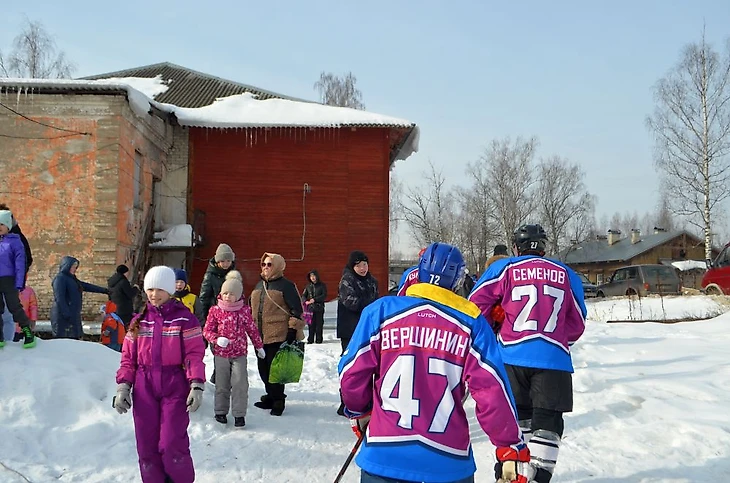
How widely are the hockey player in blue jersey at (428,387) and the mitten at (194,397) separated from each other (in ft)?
4.54

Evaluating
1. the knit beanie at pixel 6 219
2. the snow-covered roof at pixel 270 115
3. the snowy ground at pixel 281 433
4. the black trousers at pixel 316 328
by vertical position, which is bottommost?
the snowy ground at pixel 281 433

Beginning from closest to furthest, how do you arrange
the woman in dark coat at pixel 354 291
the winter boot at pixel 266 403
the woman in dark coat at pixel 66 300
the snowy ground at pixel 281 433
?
the snowy ground at pixel 281 433 → the winter boot at pixel 266 403 → the woman in dark coat at pixel 354 291 → the woman in dark coat at pixel 66 300

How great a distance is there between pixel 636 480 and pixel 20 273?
6073mm

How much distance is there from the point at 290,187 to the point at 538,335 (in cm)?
1720

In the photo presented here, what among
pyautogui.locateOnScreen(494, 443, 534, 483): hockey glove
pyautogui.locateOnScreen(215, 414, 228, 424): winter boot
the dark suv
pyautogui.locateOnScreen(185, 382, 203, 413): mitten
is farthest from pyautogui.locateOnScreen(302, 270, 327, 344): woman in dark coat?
the dark suv

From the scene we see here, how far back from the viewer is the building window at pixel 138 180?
679 inches

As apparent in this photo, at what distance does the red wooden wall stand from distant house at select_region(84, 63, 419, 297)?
0.11 feet

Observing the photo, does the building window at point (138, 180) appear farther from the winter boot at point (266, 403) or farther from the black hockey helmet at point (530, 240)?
the black hockey helmet at point (530, 240)

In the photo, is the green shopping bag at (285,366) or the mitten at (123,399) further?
the green shopping bag at (285,366)

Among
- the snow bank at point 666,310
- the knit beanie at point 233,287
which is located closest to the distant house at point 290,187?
the snow bank at point 666,310

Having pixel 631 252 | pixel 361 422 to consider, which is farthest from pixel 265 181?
pixel 631 252

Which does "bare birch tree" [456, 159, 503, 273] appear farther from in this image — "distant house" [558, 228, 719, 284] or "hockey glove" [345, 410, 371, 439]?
"hockey glove" [345, 410, 371, 439]

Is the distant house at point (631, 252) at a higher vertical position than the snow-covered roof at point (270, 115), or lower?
lower

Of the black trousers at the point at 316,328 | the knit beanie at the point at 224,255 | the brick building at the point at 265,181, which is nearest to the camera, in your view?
the knit beanie at the point at 224,255
